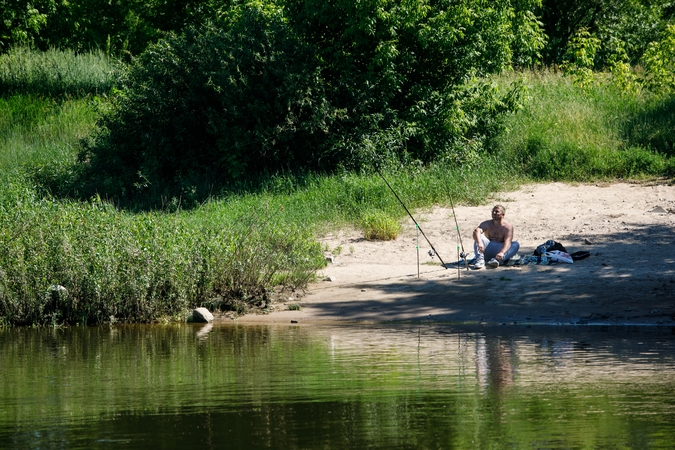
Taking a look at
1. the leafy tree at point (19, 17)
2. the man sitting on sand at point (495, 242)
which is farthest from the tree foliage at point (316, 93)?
the leafy tree at point (19, 17)

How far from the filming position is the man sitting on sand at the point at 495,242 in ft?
48.6

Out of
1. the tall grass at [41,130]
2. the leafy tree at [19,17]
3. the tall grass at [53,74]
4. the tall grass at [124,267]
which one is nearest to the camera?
the tall grass at [124,267]

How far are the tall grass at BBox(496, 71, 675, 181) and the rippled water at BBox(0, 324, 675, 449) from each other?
30.8 ft

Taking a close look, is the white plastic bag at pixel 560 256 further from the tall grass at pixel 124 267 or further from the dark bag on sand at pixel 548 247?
the tall grass at pixel 124 267

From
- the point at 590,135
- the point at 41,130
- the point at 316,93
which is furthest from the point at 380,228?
the point at 41,130

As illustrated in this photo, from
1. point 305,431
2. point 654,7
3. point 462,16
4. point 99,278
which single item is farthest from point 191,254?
point 654,7

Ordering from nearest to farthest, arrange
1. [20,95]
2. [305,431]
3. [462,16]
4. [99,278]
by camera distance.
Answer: [305,431], [99,278], [462,16], [20,95]

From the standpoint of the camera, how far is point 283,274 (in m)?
14.2

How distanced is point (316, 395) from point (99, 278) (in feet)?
17.4

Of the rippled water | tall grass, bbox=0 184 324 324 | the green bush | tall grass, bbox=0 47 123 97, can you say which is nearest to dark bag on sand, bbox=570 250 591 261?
the rippled water

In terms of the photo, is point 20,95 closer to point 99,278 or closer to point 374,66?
point 374,66

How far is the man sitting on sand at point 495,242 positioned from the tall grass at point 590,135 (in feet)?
19.6

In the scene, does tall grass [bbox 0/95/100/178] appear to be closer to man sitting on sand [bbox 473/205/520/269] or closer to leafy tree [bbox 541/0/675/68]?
man sitting on sand [bbox 473/205/520/269]

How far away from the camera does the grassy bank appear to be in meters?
12.9
